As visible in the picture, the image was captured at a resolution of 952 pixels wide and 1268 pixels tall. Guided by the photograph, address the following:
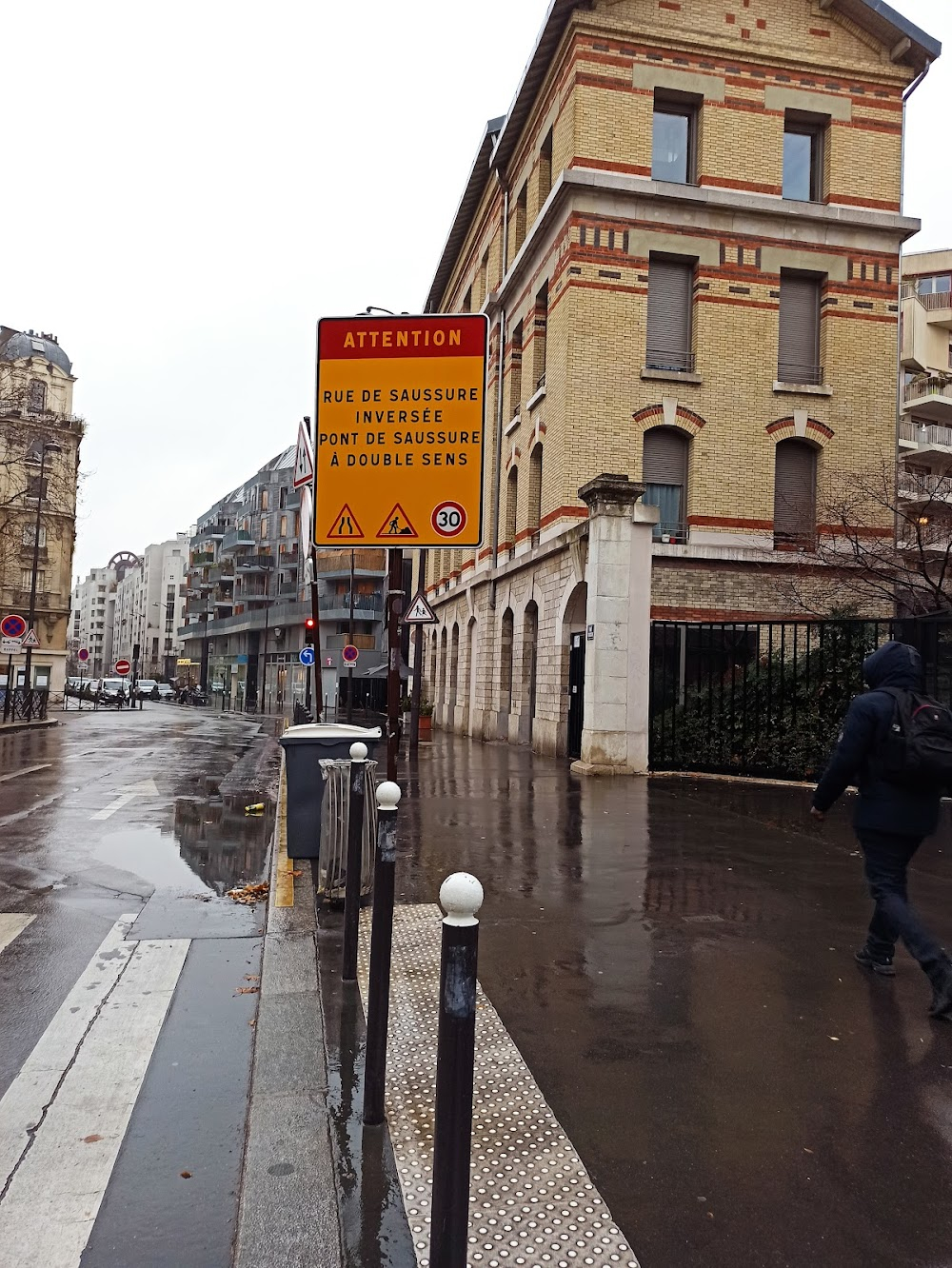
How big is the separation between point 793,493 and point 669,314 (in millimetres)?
4794

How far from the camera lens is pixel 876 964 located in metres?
4.91

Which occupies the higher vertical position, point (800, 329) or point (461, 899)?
point (800, 329)

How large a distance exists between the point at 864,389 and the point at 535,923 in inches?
724

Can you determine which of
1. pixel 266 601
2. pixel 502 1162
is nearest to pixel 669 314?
pixel 502 1162

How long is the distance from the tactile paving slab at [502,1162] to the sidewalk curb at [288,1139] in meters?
0.25

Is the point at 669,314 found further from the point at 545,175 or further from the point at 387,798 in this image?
the point at 387,798

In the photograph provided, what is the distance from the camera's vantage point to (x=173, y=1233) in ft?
8.93

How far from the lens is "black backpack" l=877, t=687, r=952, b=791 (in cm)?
439

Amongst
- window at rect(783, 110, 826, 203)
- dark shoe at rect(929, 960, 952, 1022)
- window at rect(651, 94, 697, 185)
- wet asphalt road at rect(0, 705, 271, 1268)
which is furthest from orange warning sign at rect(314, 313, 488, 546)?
window at rect(783, 110, 826, 203)

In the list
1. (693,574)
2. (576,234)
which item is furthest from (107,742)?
(576,234)

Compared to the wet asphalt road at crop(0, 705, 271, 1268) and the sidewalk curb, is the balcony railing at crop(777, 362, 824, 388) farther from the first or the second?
the sidewalk curb

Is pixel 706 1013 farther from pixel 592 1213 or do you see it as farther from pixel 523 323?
pixel 523 323

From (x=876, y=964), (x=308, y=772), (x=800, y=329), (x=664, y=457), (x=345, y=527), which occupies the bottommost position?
(x=876, y=964)

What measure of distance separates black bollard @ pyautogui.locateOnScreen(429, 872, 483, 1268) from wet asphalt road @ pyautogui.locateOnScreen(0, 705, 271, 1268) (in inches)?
38.3
